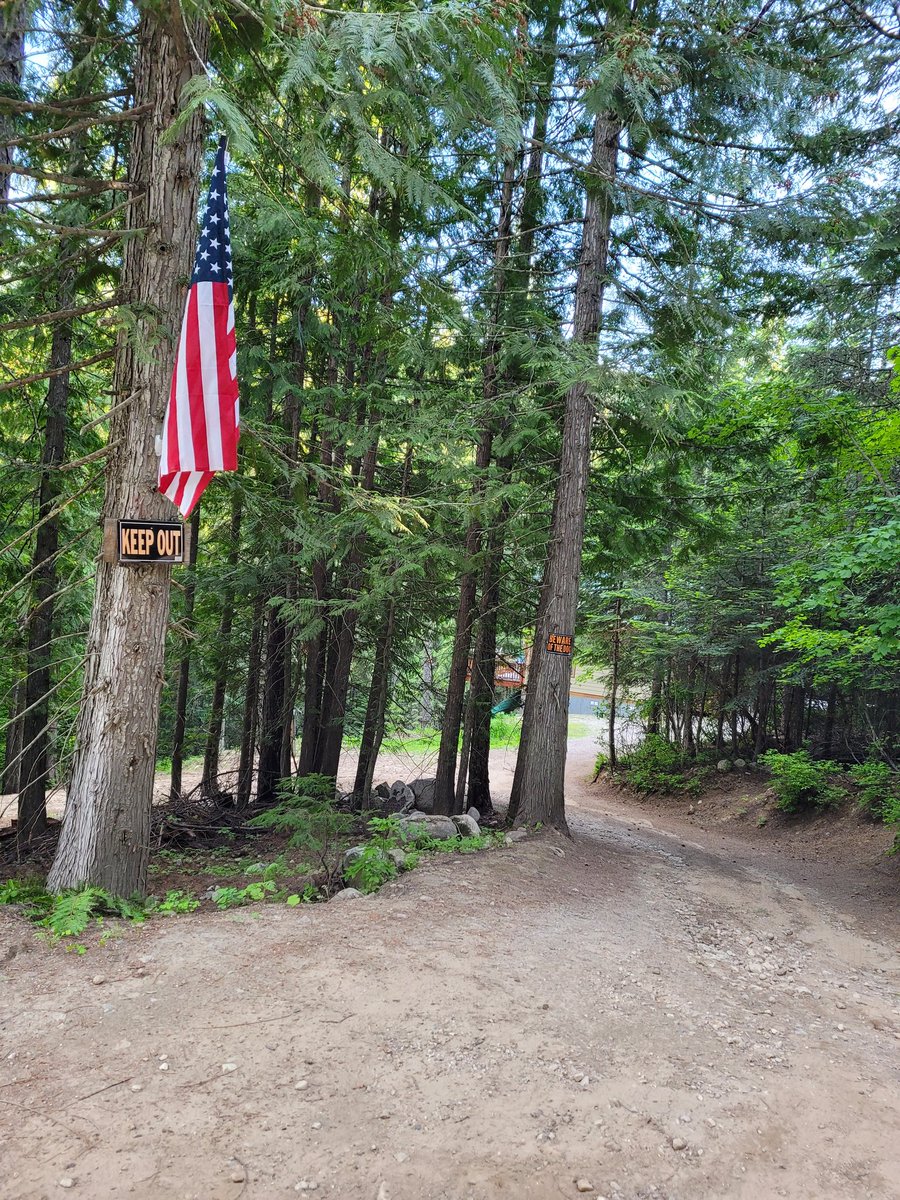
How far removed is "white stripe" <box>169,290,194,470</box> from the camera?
16.1ft

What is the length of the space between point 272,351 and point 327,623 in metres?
4.59

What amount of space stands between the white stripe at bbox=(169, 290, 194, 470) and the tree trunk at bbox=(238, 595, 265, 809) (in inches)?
263

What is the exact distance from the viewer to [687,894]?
310 inches

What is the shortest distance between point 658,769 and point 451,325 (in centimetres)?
1491

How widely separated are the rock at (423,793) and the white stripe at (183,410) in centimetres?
845

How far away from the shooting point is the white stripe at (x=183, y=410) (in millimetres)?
4898

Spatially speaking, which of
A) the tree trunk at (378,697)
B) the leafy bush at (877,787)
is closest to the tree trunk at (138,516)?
the tree trunk at (378,697)

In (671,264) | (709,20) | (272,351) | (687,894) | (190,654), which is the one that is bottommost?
(687,894)

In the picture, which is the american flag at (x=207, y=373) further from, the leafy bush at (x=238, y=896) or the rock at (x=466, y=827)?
the rock at (x=466, y=827)

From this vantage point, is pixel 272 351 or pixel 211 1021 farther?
pixel 272 351

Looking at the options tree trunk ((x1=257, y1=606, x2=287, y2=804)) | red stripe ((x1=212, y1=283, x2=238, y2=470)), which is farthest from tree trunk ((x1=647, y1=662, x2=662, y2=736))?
red stripe ((x1=212, y1=283, x2=238, y2=470))

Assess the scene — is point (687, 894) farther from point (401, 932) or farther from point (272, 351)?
point (272, 351)

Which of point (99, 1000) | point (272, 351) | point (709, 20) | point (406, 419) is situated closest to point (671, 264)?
point (709, 20)

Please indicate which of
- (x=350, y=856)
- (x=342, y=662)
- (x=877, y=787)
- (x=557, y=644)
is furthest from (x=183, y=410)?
(x=877, y=787)
